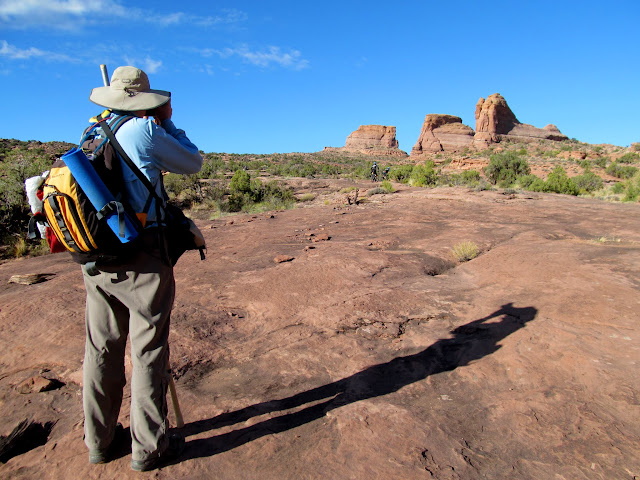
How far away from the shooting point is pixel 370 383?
281 cm

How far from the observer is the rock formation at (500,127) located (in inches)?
2921

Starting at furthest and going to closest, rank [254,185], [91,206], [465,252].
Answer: [254,185]
[465,252]
[91,206]

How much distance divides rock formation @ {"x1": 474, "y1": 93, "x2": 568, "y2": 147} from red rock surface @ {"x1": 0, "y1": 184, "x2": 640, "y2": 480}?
7374 centimetres

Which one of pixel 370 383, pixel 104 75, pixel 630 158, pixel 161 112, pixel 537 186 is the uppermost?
pixel 630 158

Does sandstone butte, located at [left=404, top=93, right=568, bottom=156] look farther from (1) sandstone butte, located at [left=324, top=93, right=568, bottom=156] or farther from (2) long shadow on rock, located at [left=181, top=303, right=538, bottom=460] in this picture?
(2) long shadow on rock, located at [left=181, top=303, right=538, bottom=460]

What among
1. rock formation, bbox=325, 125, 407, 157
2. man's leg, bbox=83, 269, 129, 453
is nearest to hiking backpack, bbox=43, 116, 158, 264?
man's leg, bbox=83, 269, 129, 453

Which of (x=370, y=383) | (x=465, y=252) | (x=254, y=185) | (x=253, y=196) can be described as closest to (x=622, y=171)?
(x=254, y=185)

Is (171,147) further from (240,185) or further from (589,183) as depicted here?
(589,183)

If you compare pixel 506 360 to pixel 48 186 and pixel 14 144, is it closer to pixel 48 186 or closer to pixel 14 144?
pixel 48 186

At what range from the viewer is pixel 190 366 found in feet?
10.2

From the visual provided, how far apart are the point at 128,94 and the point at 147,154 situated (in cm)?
37

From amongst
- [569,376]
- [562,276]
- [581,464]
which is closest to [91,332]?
[581,464]

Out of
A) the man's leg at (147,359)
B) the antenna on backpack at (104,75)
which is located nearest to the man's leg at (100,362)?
the man's leg at (147,359)

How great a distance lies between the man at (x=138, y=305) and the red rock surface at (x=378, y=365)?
0.18 meters
